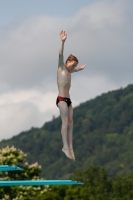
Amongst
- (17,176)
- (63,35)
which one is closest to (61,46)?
(63,35)

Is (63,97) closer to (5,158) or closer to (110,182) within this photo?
(5,158)

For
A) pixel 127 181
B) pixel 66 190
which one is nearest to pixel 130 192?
pixel 127 181

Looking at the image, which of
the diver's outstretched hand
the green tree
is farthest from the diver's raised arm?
the green tree

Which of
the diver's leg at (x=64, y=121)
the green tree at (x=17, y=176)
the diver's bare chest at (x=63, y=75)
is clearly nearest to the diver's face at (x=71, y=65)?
the diver's bare chest at (x=63, y=75)

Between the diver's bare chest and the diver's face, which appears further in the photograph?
the diver's face

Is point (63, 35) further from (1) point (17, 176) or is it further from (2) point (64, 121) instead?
(1) point (17, 176)

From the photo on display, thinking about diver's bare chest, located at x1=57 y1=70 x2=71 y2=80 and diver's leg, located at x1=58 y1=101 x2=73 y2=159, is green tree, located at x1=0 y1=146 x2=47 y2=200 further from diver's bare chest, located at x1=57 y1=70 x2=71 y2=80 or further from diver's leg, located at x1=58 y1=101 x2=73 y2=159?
diver's bare chest, located at x1=57 y1=70 x2=71 y2=80

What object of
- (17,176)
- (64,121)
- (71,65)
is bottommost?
(64,121)

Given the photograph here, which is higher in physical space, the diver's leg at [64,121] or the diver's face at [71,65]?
the diver's face at [71,65]

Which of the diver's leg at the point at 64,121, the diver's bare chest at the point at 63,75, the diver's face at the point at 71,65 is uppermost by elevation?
the diver's face at the point at 71,65

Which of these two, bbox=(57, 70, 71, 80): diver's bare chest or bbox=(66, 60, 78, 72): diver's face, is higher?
bbox=(66, 60, 78, 72): diver's face

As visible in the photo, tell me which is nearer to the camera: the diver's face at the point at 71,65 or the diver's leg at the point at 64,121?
the diver's leg at the point at 64,121

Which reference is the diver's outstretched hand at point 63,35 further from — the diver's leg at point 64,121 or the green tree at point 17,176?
the green tree at point 17,176

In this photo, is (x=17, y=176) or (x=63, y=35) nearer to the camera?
(x=63, y=35)
